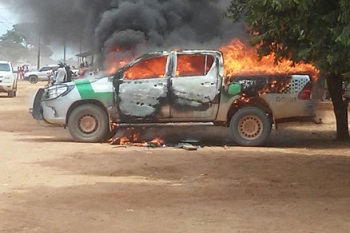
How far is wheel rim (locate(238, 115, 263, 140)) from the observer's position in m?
12.0

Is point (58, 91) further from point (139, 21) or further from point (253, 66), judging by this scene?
point (139, 21)

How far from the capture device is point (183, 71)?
39.9 feet

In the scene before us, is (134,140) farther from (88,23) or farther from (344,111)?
(88,23)

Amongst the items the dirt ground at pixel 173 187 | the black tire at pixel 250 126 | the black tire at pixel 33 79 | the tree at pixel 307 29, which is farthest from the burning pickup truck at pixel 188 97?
the black tire at pixel 33 79

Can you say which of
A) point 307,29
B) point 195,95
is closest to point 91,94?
point 195,95

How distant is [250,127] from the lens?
475 inches

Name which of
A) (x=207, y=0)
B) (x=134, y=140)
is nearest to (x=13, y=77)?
(x=207, y=0)

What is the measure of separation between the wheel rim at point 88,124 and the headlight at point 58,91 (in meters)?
0.60

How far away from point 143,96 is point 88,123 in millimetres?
1279

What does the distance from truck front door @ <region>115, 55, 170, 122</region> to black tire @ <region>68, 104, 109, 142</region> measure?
16.9 inches

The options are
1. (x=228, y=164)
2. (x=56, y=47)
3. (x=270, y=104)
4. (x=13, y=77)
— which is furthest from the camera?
(x=13, y=77)

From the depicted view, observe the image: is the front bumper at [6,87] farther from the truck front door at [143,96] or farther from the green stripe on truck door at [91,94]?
the truck front door at [143,96]

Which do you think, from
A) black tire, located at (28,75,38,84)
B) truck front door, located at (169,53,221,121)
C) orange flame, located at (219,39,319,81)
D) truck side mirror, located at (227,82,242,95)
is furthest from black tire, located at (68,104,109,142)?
black tire, located at (28,75,38,84)

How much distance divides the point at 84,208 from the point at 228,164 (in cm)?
362
